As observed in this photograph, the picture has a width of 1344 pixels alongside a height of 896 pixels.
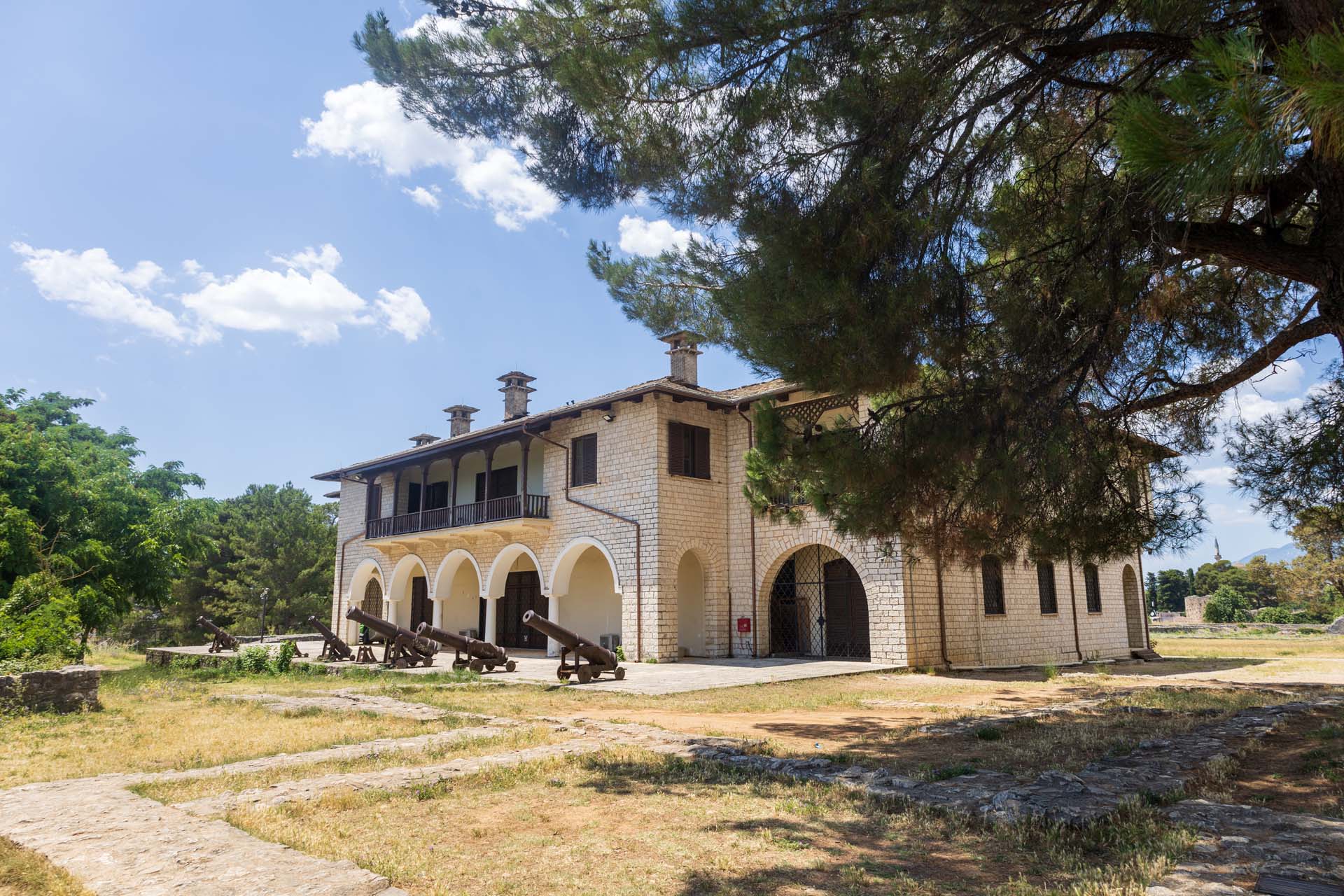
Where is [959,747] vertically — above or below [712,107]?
below

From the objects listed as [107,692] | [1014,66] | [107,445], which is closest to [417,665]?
[107,692]

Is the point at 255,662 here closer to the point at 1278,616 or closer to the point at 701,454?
the point at 701,454

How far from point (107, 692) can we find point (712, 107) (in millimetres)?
11424

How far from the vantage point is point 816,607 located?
17297mm

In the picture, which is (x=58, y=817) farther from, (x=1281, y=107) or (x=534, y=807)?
(x=1281, y=107)

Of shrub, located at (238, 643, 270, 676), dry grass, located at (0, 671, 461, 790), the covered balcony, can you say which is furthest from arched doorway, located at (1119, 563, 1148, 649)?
A: shrub, located at (238, 643, 270, 676)

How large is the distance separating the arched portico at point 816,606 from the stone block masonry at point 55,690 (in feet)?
38.0

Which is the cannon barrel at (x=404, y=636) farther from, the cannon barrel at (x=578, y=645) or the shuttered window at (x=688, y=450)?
the shuttered window at (x=688, y=450)

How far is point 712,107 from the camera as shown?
20.4ft

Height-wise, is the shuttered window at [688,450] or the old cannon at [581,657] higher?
the shuttered window at [688,450]

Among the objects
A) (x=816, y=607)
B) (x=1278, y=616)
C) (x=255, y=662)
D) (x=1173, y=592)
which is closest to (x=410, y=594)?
(x=255, y=662)

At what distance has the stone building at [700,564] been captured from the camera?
51.5 feet

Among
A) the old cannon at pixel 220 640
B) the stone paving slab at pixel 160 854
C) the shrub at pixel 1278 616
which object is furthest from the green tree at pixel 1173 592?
the stone paving slab at pixel 160 854

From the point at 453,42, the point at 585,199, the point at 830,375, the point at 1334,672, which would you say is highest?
the point at 453,42
